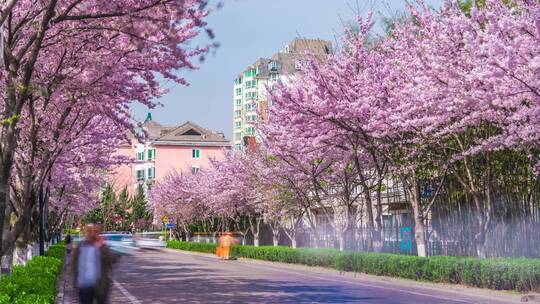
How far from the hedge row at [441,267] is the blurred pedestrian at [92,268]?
11244mm

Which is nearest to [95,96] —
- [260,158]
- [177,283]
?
[177,283]

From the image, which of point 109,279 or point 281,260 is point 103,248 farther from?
point 281,260

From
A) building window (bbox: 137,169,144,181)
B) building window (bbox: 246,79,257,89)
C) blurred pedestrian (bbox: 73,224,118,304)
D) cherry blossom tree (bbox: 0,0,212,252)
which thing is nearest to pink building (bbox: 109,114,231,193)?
building window (bbox: 137,169,144,181)

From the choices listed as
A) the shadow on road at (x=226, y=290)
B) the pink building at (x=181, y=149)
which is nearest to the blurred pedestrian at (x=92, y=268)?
the shadow on road at (x=226, y=290)

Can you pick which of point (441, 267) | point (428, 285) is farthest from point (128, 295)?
point (441, 267)

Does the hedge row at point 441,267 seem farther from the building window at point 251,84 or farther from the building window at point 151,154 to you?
the building window at point 251,84

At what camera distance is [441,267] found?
21.7 meters

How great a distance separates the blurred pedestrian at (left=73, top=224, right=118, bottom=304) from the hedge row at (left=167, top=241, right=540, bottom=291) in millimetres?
11244

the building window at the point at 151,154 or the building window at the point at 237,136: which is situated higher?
the building window at the point at 237,136

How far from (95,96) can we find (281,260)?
2238cm

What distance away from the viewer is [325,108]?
1001 inches

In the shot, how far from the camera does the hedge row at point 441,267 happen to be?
59.6 ft

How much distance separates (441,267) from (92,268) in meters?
13.6

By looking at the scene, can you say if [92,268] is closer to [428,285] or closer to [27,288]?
[27,288]
